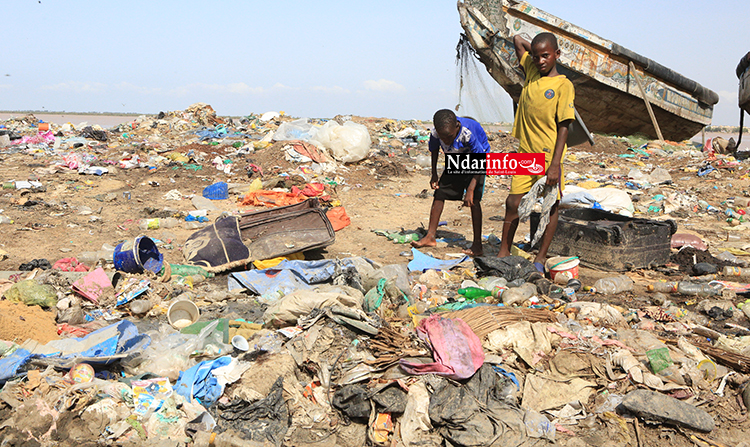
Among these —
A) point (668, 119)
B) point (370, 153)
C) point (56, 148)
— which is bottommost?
point (56, 148)

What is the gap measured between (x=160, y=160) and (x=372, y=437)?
781cm

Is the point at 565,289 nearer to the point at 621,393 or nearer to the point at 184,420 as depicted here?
the point at 621,393

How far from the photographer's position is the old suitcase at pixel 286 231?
4117mm

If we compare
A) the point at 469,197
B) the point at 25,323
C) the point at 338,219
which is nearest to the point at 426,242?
the point at 469,197

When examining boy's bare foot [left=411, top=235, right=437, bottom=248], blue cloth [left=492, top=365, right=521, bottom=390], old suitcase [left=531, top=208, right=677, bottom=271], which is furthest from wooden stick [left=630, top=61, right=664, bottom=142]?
blue cloth [left=492, top=365, right=521, bottom=390]

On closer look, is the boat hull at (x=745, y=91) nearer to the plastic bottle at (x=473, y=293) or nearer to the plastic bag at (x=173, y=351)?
the plastic bottle at (x=473, y=293)

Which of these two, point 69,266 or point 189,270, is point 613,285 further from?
point 69,266

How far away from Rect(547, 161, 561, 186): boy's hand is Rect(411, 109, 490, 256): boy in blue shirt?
2.49 feet

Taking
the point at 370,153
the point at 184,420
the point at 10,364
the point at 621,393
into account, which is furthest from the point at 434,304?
the point at 370,153

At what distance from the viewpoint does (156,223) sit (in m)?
5.29

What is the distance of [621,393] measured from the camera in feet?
7.68

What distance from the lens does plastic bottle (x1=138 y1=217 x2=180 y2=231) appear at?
527cm

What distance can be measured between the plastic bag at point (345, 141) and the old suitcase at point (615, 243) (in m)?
5.12

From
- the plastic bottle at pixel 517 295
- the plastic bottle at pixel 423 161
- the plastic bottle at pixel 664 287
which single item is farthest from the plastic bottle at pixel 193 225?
the plastic bottle at pixel 423 161
